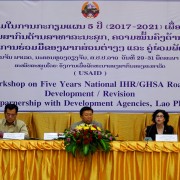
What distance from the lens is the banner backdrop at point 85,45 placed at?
5.99m

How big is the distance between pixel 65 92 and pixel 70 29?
0.86m

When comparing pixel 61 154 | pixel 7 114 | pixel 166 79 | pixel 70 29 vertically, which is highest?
pixel 70 29

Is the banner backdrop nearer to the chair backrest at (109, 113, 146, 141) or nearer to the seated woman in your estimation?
the chair backrest at (109, 113, 146, 141)

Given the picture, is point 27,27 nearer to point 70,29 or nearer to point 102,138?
point 70,29

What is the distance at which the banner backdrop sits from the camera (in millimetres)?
5992

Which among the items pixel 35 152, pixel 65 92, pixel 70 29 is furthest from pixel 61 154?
pixel 70 29

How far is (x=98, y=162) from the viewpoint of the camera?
4066 millimetres

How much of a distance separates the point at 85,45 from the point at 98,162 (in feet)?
7.64

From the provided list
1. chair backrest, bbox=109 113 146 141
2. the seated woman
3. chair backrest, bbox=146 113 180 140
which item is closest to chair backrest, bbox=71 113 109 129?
chair backrest, bbox=109 113 146 141

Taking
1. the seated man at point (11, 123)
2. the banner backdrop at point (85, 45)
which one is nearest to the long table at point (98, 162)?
the seated man at point (11, 123)

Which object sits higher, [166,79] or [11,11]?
[11,11]

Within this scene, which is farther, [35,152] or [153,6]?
[153,6]

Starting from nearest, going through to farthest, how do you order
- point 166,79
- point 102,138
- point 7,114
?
point 102,138 → point 7,114 → point 166,79

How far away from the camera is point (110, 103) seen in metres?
6.01
